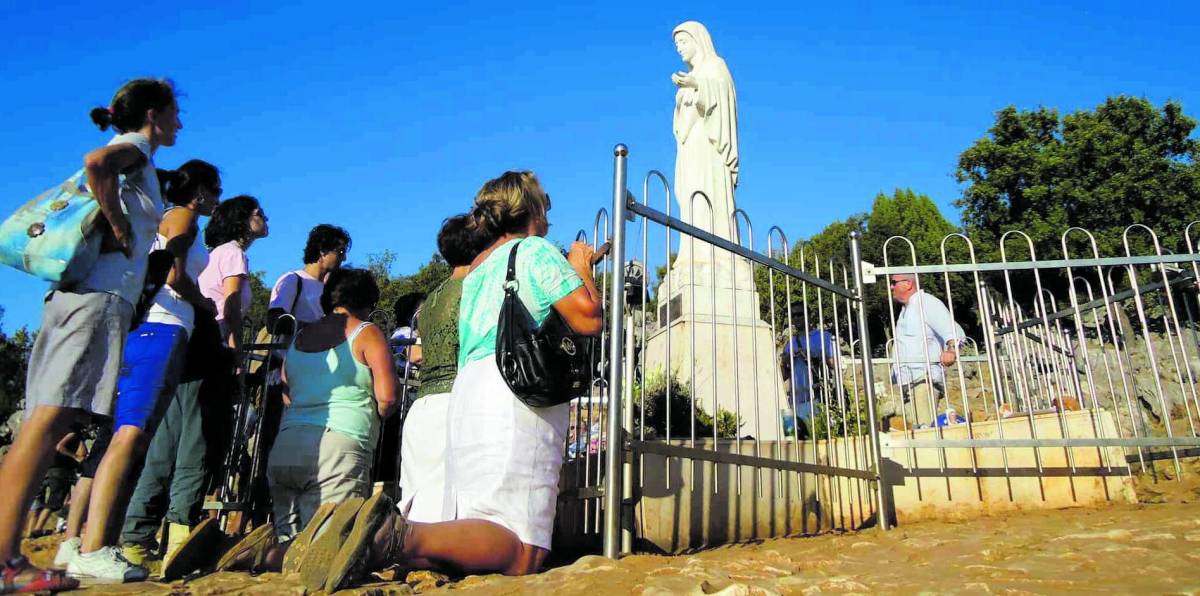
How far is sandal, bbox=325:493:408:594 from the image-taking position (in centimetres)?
215

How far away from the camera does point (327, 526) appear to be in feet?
7.54

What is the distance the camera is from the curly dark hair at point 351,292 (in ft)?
12.5

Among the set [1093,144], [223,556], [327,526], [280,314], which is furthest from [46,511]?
[1093,144]

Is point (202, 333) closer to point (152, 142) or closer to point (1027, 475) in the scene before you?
point (152, 142)

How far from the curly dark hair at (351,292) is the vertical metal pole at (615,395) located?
1354 millimetres

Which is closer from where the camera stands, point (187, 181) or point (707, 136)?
point (187, 181)

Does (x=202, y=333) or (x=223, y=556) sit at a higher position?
(x=202, y=333)

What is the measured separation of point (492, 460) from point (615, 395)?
2.45 feet

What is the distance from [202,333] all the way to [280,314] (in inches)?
38.8

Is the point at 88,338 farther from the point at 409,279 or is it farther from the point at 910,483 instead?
the point at 409,279

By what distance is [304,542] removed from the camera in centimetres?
245

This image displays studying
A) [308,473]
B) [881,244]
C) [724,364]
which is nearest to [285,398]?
[308,473]

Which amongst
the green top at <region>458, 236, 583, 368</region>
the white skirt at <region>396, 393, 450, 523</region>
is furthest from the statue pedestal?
the green top at <region>458, 236, 583, 368</region>

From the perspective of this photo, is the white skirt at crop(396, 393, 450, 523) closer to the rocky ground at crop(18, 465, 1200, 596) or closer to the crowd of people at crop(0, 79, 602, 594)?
the crowd of people at crop(0, 79, 602, 594)
